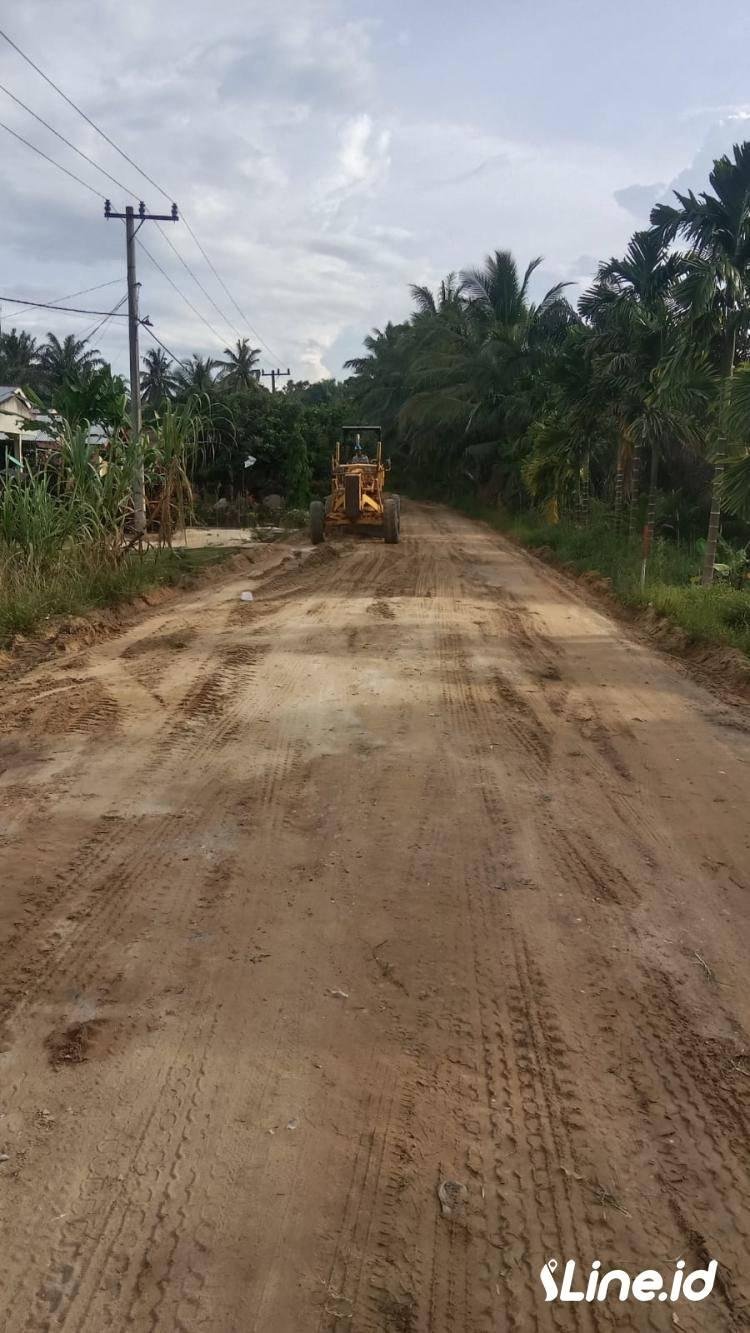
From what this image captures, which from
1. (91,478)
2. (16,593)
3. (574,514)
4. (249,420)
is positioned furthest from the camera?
(249,420)

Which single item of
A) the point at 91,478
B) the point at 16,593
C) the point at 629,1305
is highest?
the point at 91,478

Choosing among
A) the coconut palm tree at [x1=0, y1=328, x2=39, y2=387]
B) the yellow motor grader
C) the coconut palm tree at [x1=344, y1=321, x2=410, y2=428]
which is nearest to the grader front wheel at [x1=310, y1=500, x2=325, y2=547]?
the yellow motor grader

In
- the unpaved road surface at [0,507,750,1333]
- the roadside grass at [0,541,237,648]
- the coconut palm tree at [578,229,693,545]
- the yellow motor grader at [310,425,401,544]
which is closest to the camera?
the unpaved road surface at [0,507,750,1333]

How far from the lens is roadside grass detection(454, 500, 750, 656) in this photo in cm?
1117

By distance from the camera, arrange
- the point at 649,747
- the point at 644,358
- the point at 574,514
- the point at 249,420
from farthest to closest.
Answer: the point at 249,420
the point at 574,514
the point at 644,358
the point at 649,747

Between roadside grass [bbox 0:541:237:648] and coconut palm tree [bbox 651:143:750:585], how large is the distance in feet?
28.8

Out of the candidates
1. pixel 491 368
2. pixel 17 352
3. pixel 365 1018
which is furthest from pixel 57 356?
pixel 365 1018

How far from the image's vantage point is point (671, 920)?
431 centimetres

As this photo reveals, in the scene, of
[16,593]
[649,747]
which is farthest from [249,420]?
[649,747]

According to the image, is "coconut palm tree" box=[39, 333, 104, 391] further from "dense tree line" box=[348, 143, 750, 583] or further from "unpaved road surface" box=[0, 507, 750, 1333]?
"unpaved road surface" box=[0, 507, 750, 1333]

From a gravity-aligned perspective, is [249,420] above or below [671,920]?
above

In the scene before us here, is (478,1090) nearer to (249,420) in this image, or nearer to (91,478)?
(91,478)

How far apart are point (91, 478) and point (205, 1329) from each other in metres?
12.2

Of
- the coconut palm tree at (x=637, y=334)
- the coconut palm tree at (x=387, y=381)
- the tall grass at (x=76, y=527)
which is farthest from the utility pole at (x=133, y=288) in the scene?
the coconut palm tree at (x=387, y=381)
